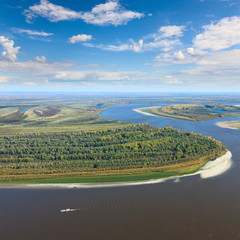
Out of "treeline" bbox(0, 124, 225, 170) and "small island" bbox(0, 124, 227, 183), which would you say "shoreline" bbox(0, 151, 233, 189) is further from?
"treeline" bbox(0, 124, 225, 170)

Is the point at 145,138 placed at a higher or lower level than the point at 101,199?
higher

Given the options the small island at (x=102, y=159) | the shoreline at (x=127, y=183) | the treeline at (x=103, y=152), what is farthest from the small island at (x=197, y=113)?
the shoreline at (x=127, y=183)

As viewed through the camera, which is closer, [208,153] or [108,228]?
[108,228]

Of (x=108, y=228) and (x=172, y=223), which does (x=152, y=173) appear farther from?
(x=108, y=228)

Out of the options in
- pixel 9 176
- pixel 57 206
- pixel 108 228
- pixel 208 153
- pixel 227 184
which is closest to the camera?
pixel 108 228

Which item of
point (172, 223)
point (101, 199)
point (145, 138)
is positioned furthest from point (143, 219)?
point (145, 138)

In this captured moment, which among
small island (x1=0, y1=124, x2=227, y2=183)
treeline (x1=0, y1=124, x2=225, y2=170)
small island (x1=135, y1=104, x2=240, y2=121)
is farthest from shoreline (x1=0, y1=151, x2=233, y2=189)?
small island (x1=135, y1=104, x2=240, y2=121)

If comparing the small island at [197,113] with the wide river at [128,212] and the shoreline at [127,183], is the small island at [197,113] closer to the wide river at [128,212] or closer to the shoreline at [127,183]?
the shoreline at [127,183]

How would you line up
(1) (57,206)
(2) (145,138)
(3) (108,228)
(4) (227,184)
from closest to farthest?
(3) (108,228) → (1) (57,206) → (4) (227,184) → (2) (145,138)
